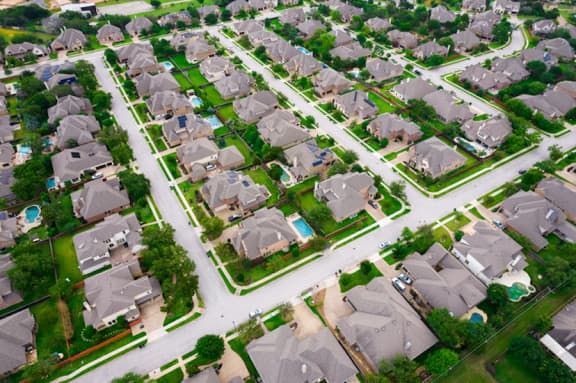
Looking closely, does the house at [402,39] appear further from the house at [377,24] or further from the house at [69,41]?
the house at [69,41]

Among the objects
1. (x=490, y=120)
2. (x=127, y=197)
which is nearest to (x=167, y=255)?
(x=127, y=197)

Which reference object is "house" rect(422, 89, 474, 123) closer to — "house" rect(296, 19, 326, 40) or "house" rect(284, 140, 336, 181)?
"house" rect(284, 140, 336, 181)

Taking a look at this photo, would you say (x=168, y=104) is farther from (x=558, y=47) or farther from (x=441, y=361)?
(x=558, y=47)

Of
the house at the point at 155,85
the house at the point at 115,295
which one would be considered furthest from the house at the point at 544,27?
the house at the point at 115,295

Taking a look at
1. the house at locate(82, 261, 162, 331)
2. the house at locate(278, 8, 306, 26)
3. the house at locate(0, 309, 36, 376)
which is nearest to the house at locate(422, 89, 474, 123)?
the house at locate(278, 8, 306, 26)

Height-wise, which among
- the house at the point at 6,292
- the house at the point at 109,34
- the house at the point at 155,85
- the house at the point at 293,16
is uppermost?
the house at the point at 109,34
